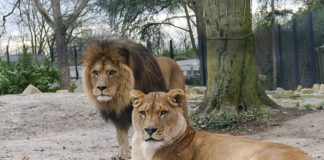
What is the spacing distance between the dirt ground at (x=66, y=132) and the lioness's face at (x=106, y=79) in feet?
2.83

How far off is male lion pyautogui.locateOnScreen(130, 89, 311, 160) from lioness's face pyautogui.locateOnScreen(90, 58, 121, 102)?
1.79 meters

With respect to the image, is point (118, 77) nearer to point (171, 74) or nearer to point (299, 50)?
point (171, 74)

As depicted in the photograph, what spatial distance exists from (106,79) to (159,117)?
2.15 meters

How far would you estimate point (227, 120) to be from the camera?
9328 mm

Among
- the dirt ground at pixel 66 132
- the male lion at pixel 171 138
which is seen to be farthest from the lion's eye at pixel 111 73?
the male lion at pixel 171 138

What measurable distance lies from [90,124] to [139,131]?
6450 mm

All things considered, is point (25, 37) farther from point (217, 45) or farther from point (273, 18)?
point (217, 45)

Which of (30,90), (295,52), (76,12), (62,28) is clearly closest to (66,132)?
(30,90)

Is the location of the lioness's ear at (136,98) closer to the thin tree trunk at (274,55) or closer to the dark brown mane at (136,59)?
the dark brown mane at (136,59)

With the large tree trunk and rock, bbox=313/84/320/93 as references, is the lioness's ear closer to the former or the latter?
the large tree trunk

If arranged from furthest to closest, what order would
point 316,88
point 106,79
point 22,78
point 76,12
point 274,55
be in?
point 76,12 → point 274,55 → point 22,78 → point 316,88 → point 106,79

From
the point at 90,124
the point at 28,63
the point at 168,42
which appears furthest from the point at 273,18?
the point at 90,124

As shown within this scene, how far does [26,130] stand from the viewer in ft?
35.5

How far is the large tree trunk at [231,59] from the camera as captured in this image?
32.1 ft
